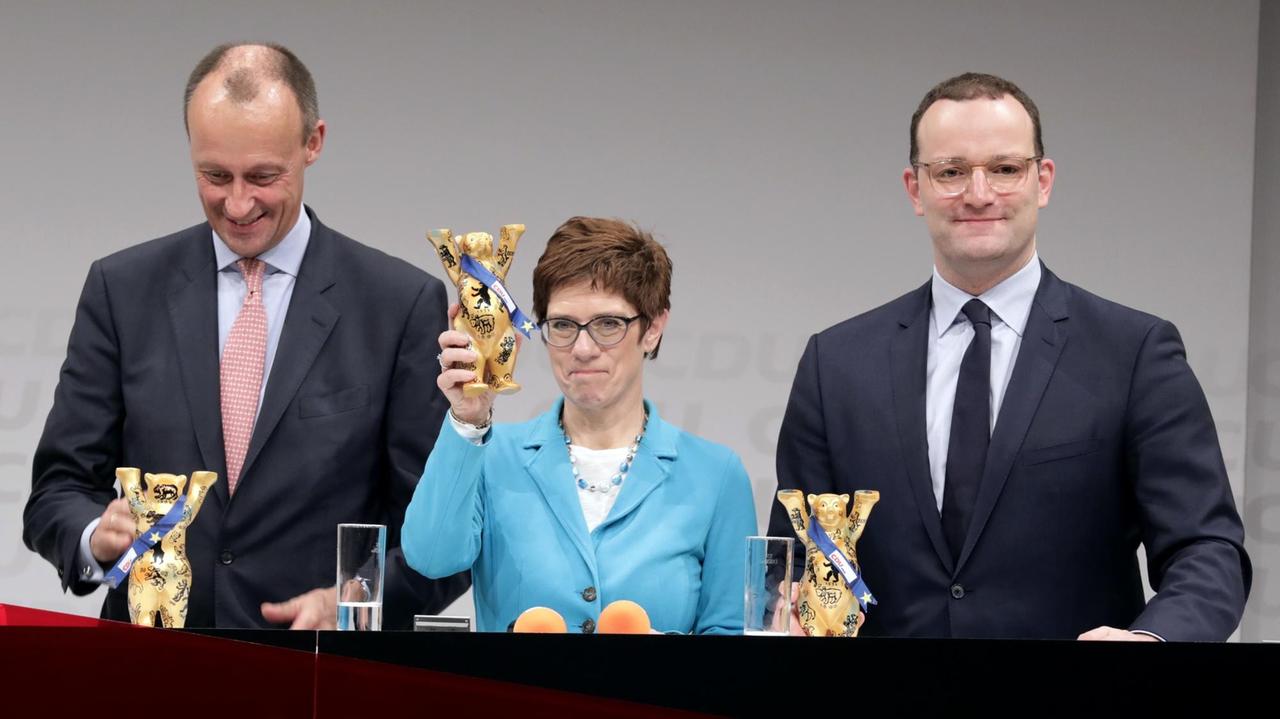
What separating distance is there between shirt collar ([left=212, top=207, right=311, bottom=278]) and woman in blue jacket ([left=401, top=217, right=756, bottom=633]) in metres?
0.48

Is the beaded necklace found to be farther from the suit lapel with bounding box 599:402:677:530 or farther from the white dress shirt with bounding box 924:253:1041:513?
the white dress shirt with bounding box 924:253:1041:513

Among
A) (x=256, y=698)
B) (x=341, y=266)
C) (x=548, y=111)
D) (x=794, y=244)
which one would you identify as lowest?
(x=256, y=698)

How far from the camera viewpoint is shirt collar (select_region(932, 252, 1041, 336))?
2727 millimetres

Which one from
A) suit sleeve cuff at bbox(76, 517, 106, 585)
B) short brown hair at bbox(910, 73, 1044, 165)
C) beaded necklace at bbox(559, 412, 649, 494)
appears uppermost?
short brown hair at bbox(910, 73, 1044, 165)

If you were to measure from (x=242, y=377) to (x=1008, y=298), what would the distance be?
132 cm

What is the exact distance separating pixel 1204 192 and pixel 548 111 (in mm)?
1978

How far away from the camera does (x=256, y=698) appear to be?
202cm

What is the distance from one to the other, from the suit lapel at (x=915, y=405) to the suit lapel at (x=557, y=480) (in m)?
0.55

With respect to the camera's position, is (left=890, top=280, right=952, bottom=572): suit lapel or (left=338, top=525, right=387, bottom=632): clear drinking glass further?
(left=890, top=280, right=952, bottom=572): suit lapel

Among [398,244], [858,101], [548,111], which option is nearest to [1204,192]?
[858,101]

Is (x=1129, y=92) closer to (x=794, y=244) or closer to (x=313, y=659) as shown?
(x=794, y=244)

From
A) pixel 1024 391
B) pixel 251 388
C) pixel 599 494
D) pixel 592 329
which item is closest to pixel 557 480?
pixel 599 494

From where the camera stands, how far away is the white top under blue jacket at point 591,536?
253 cm

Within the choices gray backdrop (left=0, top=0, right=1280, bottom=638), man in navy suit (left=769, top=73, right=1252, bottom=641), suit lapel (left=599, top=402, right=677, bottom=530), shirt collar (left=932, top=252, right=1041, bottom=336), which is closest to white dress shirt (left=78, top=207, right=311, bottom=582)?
suit lapel (left=599, top=402, right=677, bottom=530)
